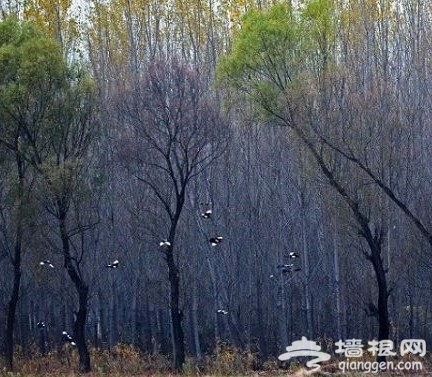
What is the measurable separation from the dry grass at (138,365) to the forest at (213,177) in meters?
0.36

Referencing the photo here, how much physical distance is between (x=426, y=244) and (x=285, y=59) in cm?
631

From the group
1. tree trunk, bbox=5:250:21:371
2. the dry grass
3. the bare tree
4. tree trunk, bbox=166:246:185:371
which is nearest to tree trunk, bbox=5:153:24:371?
tree trunk, bbox=5:250:21:371

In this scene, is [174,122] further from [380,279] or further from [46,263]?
[380,279]

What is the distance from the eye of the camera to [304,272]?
75.6ft

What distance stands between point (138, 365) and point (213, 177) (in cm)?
625

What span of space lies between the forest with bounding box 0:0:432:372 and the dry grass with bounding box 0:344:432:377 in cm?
36

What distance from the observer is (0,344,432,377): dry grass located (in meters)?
17.9

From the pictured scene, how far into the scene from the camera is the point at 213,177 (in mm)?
24469

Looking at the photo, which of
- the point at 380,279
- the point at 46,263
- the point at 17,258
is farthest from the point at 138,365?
the point at 380,279

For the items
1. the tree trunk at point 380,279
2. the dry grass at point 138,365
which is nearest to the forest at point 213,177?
the tree trunk at point 380,279

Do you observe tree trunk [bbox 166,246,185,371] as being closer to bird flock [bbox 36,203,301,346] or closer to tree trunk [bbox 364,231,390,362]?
bird flock [bbox 36,203,301,346]

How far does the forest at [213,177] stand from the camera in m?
17.6

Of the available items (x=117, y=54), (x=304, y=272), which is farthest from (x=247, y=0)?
(x=304, y=272)

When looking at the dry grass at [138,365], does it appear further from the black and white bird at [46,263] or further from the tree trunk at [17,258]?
the black and white bird at [46,263]
